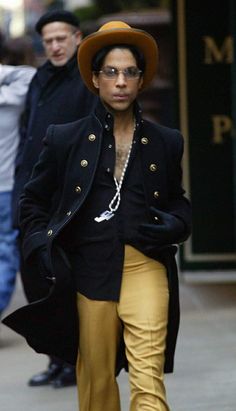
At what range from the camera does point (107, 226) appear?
473 cm

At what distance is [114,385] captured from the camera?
4.83 m

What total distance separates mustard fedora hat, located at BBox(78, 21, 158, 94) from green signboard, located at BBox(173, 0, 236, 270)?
4.49 metres

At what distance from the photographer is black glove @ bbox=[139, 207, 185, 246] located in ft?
15.2

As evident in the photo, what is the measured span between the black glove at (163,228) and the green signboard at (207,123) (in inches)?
181

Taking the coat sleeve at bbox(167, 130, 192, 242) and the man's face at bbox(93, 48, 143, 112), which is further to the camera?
the coat sleeve at bbox(167, 130, 192, 242)

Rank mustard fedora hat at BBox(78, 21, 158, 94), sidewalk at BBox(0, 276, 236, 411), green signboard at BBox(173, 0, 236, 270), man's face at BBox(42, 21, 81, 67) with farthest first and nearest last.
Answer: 1. green signboard at BBox(173, 0, 236, 270)
2. man's face at BBox(42, 21, 81, 67)
3. sidewalk at BBox(0, 276, 236, 411)
4. mustard fedora hat at BBox(78, 21, 158, 94)

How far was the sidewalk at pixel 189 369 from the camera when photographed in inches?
247

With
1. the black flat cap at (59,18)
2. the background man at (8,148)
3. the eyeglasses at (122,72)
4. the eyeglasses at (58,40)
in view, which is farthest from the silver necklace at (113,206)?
the background man at (8,148)

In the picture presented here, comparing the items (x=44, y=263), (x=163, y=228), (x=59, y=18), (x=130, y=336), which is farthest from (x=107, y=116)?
(x=59, y=18)

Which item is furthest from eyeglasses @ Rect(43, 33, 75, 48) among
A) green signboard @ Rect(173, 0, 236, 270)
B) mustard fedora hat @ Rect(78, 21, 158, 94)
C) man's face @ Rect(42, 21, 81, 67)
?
green signboard @ Rect(173, 0, 236, 270)

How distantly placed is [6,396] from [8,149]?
1.58m

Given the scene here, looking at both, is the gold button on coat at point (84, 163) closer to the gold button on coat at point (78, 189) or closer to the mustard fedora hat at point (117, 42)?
the gold button on coat at point (78, 189)

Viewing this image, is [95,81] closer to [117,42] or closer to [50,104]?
[117,42]

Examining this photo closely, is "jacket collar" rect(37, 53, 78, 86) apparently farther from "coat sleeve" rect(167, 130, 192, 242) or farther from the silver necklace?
the silver necklace
